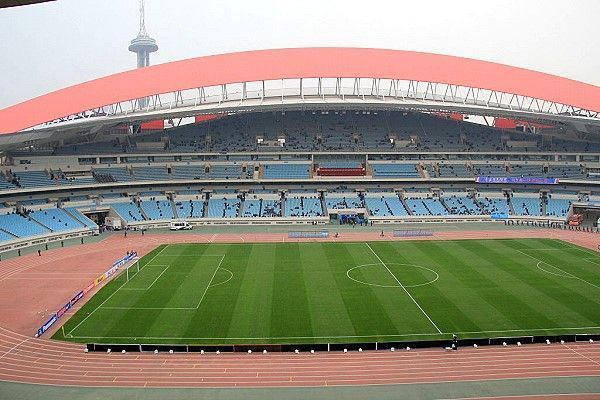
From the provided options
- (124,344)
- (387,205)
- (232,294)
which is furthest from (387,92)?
(124,344)

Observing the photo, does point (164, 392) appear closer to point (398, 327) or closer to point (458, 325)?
point (398, 327)

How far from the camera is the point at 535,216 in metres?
55.3

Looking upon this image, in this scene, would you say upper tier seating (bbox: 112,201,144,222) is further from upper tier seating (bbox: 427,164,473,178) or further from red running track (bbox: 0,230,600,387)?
upper tier seating (bbox: 427,164,473,178)

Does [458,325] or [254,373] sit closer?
[254,373]

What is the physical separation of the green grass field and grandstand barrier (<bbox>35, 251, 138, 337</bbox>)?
777mm

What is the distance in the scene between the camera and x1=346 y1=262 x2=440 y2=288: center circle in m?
30.5

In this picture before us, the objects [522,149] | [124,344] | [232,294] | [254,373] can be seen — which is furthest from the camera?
[522,149]

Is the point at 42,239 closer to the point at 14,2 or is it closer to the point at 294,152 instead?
the point at 294,152

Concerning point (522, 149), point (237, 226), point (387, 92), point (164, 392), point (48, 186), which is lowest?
point (164, 392)

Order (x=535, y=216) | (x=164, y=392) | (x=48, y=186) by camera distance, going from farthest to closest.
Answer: (x=535, y=216), (x=48, y=186), (x=164, y=392)

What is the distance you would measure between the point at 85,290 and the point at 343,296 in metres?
14.8

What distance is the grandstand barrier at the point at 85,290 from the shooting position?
24.0 meters

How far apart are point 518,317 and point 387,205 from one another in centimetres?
3314

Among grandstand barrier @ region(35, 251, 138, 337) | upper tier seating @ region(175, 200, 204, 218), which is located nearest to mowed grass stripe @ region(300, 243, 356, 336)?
grandstand barrier @ region(35, 251, 138, 337)
